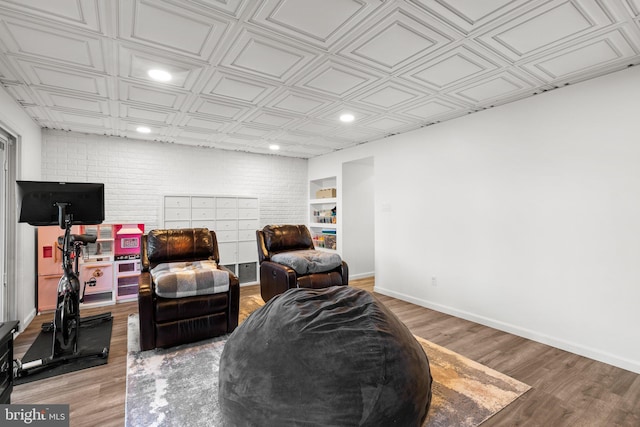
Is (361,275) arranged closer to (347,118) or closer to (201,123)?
(347,118)

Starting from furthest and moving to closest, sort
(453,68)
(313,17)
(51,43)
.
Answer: (453,68), (51,43), (313,17)

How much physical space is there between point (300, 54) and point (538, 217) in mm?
2722

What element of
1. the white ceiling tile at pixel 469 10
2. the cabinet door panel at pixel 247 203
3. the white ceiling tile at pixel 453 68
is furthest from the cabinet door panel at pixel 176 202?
the white ceiling tile at pixel 469 10

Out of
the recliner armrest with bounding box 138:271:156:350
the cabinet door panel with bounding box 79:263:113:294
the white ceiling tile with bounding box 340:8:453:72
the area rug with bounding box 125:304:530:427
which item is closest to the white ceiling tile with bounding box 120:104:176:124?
the recliner armrest with bounding box 138:271:156:350

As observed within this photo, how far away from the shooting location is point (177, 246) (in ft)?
11.6

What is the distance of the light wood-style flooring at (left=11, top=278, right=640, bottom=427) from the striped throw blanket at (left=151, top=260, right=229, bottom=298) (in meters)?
A: 0.68

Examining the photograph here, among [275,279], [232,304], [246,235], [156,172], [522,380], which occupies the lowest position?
[522,380]

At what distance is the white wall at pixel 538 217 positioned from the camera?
259cm

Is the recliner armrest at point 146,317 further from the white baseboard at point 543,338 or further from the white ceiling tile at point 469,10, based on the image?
the white baseboard at point 543,338

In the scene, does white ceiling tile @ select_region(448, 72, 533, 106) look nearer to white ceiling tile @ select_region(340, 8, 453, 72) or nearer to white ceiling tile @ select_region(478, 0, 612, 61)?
Result: white ceiling tile @ select_region(478, 0, 612, 61)

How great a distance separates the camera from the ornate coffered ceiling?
1.83 meters

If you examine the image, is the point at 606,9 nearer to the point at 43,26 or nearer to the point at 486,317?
the point at 486,317

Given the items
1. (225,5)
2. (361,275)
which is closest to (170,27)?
(225,5)

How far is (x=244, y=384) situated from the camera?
1.44 m
